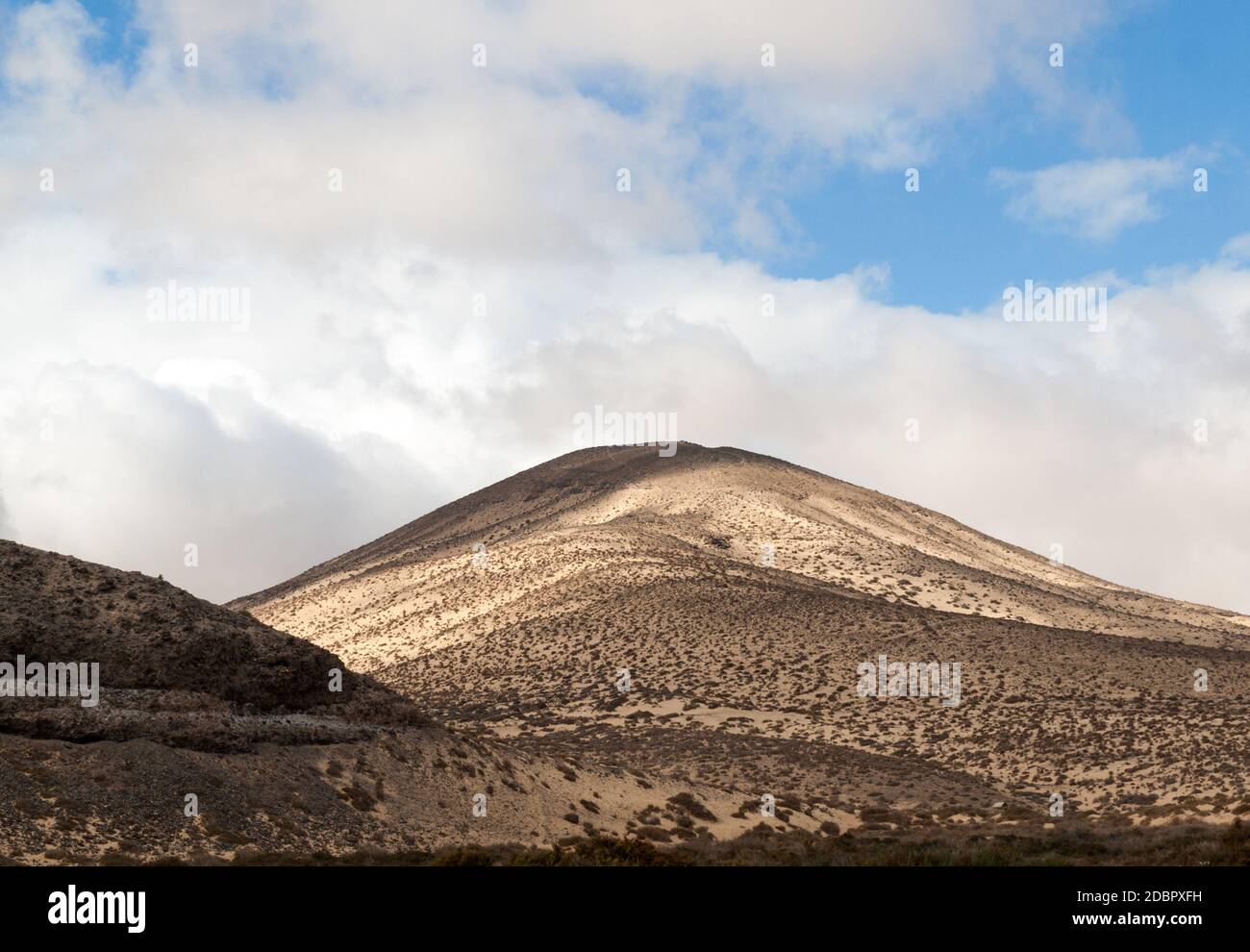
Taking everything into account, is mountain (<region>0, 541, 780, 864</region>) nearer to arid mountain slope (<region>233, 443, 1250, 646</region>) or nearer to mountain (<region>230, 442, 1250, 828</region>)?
mountain (<region>230, 442, 1250, 828</region>)

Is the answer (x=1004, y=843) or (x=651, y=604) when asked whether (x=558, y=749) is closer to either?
(x=1004, y=843)

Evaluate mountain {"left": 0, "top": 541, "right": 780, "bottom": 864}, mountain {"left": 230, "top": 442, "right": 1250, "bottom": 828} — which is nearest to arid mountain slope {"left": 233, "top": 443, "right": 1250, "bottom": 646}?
mountain {"left": 230, "top": 442, "right": 1250, "bottom": 828}

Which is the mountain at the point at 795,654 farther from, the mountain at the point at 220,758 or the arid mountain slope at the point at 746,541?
the mountain at the point at 220,758

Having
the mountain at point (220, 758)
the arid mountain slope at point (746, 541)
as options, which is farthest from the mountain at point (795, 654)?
the mountain at point (220, 758)

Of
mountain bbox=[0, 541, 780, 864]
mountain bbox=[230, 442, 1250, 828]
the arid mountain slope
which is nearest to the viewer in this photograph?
mountain bbox=[0, 541, 780, 864]

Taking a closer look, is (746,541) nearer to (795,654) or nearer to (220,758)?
(795,654)
